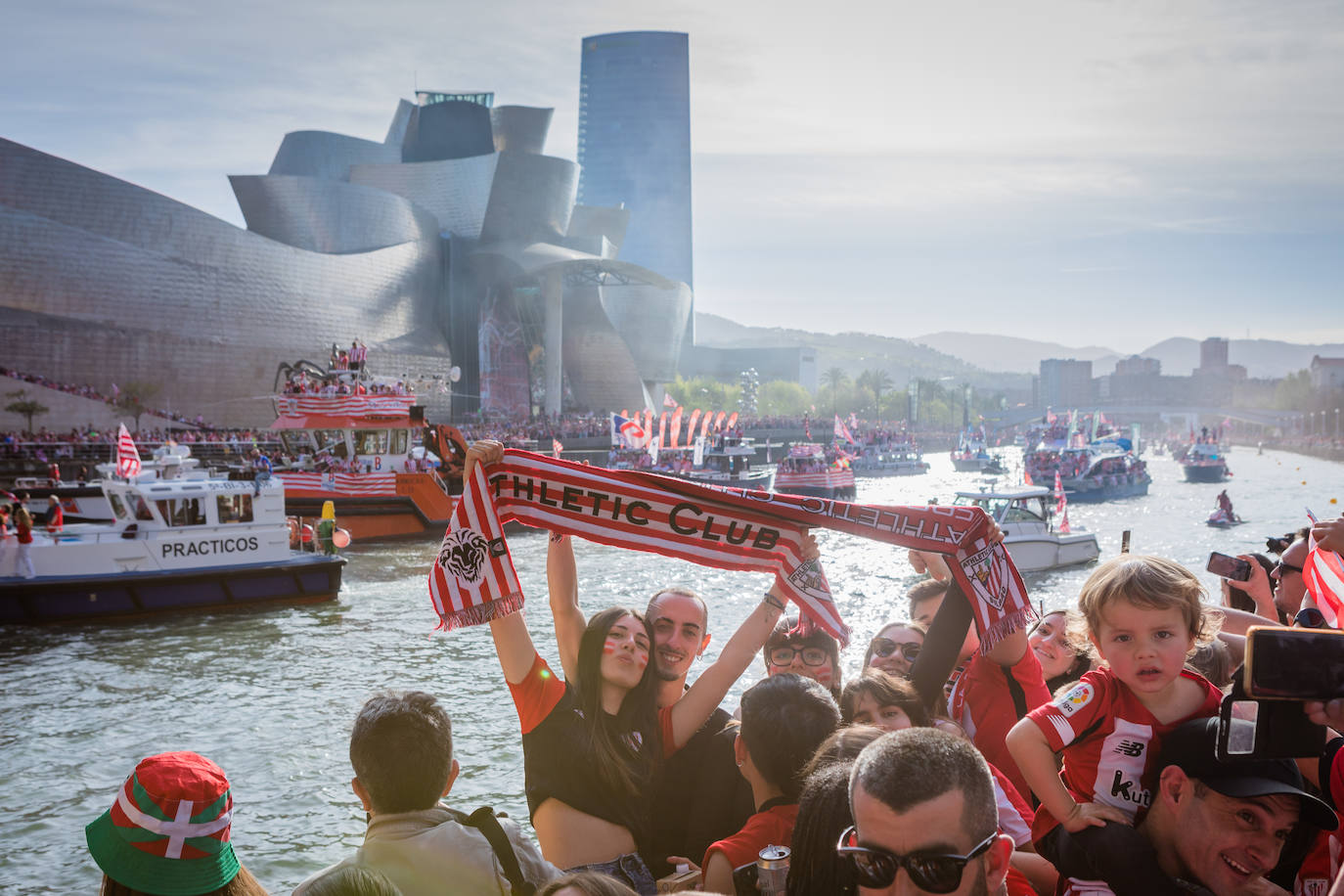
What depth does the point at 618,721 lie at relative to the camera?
3619mm

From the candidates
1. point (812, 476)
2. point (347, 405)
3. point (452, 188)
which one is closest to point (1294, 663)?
point (347, 405)

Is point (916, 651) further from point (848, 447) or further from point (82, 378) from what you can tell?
point (848, 447)

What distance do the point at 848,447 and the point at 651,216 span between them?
9257 centimetres

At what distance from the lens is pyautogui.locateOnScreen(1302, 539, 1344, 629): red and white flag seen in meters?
3.66

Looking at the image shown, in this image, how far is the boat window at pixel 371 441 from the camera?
32938 millimetres

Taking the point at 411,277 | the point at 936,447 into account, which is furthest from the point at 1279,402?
the point at 411,277

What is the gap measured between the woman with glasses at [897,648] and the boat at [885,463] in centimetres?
6730

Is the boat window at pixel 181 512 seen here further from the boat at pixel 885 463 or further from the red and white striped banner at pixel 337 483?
the boat at pixel 885 463

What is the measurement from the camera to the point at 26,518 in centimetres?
1734

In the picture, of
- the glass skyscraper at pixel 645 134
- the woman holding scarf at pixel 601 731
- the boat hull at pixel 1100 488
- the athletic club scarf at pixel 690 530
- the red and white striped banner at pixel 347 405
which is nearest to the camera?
the woman holding scarf at pixel 601 731

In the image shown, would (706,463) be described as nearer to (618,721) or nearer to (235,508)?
(235,508)

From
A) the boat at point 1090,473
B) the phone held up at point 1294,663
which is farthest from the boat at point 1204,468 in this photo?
the phone held up at point 1294,663

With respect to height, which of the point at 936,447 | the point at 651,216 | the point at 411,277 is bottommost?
A: the point at 936,447

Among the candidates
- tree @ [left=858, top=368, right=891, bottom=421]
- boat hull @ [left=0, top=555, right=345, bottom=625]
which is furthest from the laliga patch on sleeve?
tree @ [left=858, top=368, right=891, bottom=421]
